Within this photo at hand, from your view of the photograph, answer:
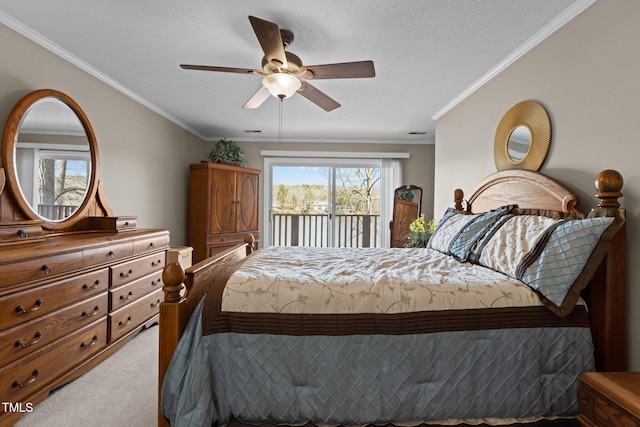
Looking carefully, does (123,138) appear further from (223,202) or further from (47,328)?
(47,328)

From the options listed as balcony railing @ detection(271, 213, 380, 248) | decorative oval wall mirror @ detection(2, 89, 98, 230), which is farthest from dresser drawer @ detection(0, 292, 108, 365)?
balcony railing @ detection(271, 213, 380, 248)

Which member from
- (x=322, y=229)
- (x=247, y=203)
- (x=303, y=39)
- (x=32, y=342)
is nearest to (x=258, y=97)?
(x=303, y=39)

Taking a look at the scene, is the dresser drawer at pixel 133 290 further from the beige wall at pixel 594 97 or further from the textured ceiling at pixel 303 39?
the beige wall at pixel 594 97

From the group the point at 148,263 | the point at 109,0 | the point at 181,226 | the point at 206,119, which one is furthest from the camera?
the point at 181,226

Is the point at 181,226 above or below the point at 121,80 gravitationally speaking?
below

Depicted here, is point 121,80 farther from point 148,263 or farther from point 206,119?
point 148,263

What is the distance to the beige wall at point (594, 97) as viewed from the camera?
1.57m

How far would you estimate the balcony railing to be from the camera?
19.2 ft

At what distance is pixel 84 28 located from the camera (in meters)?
2.18

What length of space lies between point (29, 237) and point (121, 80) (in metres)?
1.87

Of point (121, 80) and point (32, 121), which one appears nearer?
point (32, 121)

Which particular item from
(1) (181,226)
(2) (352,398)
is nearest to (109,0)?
(2) (352,398)

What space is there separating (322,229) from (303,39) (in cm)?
413

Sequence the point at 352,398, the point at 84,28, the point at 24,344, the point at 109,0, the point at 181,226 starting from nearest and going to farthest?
the point at 352,398 → the point at 24,344 → the point at 109,0 → the point at 84,28 → the point at 181,226
